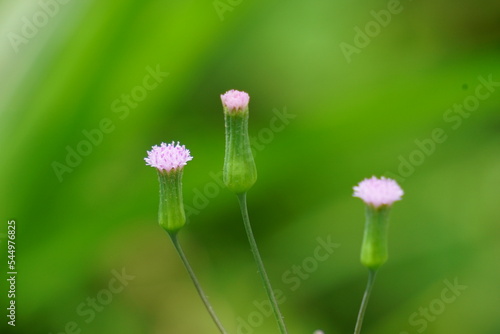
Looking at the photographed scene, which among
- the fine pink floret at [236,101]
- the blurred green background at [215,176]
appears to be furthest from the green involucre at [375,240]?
the blurred green background at [215,176]

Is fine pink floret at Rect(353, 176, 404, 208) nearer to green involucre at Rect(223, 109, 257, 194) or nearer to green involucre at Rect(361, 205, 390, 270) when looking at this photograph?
green involucre at Rect(361, 205, 390, 270)

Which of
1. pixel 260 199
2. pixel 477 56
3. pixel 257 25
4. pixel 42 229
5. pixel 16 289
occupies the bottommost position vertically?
pixel 16 289

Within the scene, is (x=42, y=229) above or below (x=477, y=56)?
below

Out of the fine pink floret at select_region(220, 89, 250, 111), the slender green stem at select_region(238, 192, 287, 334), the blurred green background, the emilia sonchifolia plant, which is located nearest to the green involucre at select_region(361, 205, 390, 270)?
the emilia sonchifolia plant

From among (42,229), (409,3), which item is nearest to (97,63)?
(42,229)

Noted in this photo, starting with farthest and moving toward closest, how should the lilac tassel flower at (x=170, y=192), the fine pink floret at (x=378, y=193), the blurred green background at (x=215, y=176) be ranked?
the blurred green background at (x=215, y=176), the lilac tassel flower at (x=170, y=192), the fine pink floret at (x=378, y=193)

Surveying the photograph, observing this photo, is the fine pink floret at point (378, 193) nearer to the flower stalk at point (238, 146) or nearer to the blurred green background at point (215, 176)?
the flower stalk at point (238, 146)

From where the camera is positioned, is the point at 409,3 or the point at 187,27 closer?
the point at 187,27

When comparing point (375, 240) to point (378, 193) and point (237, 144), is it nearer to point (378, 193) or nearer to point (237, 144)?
point (378, 193)

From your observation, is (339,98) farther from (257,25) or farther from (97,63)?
(97,63)
